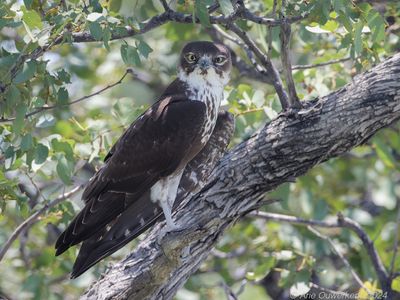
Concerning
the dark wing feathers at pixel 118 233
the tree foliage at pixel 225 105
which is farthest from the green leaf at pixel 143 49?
the dark wing feathers at pixel 118 233

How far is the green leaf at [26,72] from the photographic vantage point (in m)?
3.72

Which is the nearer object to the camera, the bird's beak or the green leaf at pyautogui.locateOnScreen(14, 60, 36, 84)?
the green leaf at pyautogui.locateOnScreen(14, 60, 36, 84)

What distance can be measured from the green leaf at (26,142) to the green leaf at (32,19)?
57 cm

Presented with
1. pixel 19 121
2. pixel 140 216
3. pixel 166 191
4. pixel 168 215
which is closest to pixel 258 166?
pixel 168 215

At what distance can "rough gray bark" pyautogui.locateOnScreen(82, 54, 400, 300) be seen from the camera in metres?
4.28

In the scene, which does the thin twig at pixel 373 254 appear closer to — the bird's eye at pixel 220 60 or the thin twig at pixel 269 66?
the thin twig at pixel 269 66

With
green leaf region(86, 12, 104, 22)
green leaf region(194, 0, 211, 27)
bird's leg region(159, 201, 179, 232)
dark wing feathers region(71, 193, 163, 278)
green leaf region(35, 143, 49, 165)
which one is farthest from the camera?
dark wing feathers region(71, 193, 163, 278)

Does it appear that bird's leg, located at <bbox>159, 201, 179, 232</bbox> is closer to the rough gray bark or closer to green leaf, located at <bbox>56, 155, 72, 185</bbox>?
the rough gray bark

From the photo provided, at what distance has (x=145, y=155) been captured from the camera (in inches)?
190

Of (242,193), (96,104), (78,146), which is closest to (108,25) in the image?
(242,193)

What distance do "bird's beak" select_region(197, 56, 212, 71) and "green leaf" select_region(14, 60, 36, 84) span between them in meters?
1.57

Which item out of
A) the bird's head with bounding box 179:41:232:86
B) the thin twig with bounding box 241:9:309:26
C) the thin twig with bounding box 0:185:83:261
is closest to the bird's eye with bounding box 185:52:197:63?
the bird's head with bounding box 179:41:232:86

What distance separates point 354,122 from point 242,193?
2.26 feet

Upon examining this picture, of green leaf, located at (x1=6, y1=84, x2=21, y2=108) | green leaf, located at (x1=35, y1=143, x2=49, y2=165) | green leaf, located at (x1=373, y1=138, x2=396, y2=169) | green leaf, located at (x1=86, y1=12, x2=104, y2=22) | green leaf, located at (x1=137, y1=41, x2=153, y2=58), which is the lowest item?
green leaf, located at (x1=373, y1=138, x2=396, y2=169)
